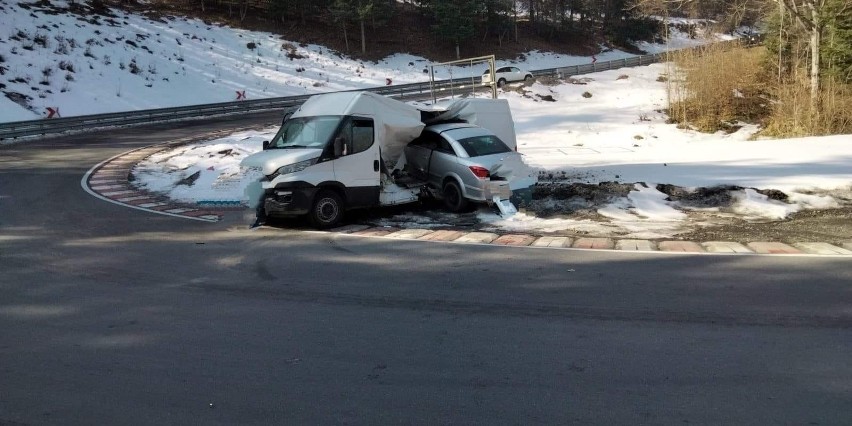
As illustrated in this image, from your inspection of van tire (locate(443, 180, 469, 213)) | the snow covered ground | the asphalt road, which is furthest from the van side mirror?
the snow covered ground

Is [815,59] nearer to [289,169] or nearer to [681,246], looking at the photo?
[681,246]

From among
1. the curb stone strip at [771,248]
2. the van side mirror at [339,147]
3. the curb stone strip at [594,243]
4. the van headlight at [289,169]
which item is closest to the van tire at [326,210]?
the van headlight at [289,169]

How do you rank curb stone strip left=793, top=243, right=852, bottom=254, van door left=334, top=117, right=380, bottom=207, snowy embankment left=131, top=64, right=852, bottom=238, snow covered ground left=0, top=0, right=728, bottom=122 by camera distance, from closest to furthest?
curb stone strip left=793, top=243, right=852, bottom=254 < van door left=334, top=117, right=380, bottom=207 < snowy embankment left=131, top=64, right=852, bottom=238 < snow covered ground left=0, top=0, right=728, bottom=122

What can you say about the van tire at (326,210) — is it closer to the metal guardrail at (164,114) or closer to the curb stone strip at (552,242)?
the curb stone strip at (552,242)

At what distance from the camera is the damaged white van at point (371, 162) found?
11461mm

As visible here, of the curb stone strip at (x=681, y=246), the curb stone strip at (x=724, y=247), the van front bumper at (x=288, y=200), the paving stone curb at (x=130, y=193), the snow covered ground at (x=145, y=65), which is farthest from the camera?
the snow covered ground at (x=145, y=65)

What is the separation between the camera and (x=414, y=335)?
6141 mm

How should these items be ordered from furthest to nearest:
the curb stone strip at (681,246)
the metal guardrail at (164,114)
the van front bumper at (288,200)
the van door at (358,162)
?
the metal guardrail at (164,114) < the van door at (358,162) < the van front bumper at (288,200) < the curb stone strip at (681,246)

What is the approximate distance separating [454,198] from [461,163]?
739 mm

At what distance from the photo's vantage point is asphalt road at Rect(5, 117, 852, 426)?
4.67 m

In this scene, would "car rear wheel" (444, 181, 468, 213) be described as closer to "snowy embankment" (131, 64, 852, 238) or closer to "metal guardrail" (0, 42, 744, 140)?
"snowy embankment" (131, 64, 852, 238)

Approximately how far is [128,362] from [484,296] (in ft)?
11.7

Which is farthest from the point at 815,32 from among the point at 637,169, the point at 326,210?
the point at 326,210

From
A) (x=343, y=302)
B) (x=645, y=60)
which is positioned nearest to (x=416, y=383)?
(x=343, y=302)
